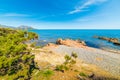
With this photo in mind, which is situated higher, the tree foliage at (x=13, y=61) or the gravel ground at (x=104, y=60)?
the tree foliage at (x=13, y=61)

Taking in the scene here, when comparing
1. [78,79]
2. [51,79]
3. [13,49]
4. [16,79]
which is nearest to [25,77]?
[16,79]

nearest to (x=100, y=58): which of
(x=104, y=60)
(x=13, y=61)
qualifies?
(x=104, y=60)

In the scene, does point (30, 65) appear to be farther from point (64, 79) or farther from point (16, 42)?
point (64, 79)

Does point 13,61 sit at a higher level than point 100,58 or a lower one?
higher

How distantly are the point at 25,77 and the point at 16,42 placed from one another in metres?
5.63

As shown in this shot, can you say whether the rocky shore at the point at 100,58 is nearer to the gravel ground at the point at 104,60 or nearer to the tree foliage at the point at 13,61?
the gravel ground at the point at 104,60

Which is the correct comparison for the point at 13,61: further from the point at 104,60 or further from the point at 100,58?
the point at 100,58

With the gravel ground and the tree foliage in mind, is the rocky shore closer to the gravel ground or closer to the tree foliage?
the gravel ground

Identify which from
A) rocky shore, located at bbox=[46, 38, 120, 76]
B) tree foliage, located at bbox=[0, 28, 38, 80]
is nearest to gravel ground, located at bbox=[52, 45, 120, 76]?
rocky shore, located at bbox=[46, 38, 120, 76]

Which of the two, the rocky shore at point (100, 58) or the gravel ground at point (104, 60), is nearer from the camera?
the gravel ground at point (104, 60)

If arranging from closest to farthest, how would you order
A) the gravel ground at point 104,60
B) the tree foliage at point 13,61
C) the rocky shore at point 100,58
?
the tree foliage at point 13,61
the gravel ground at point 104,60
the rocky shore at point 100,58

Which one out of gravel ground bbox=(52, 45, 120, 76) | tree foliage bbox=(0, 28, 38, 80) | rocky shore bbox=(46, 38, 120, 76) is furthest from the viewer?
rocky shore bbox=(46, 38, 120, 76)

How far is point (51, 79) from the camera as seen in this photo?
46.9ft

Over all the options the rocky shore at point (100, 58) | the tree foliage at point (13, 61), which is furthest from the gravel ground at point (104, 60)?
the tree foliage at point (13, 61)
